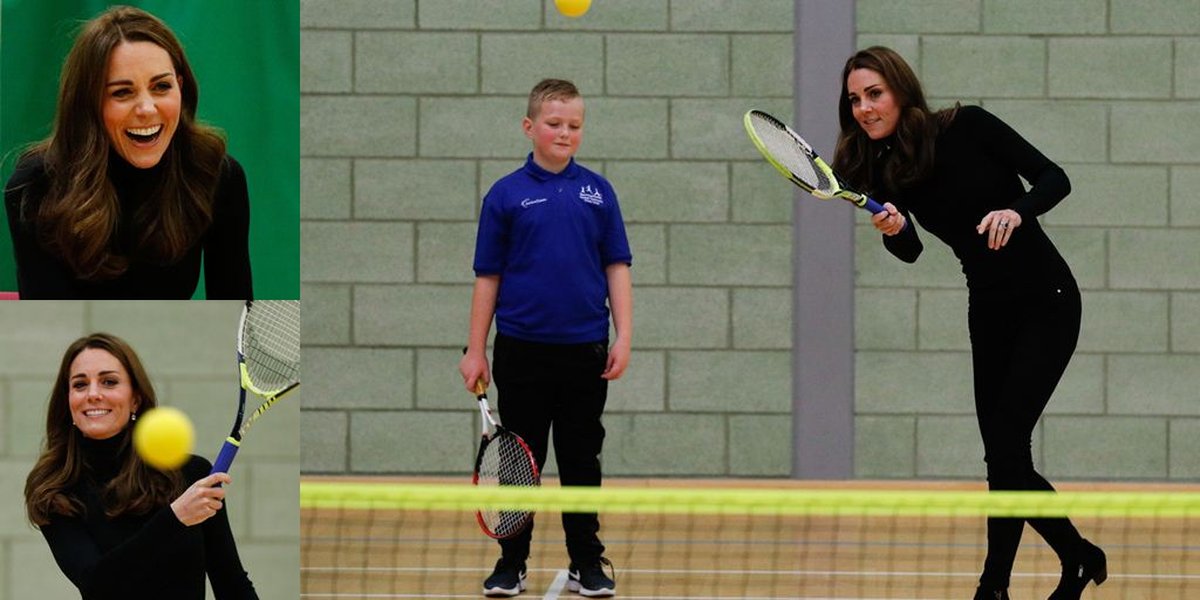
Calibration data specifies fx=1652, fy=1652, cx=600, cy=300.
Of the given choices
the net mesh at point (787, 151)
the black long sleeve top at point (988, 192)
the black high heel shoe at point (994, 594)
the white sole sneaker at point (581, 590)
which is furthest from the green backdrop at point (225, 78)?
the black high heel shoe at point (994, 594)

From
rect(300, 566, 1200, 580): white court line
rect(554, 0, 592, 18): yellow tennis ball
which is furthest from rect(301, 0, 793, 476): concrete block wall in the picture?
rect(300, 566, 1200, 580): white court line

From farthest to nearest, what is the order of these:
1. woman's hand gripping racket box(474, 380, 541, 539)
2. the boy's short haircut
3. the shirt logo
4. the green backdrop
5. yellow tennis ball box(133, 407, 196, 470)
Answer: the green backdrop, the shirt logo, the boy's short haircut, woman's hand gripping racket box(474, 380, 541, 539), yellow tennis ball box(133, 407, 196, 470)

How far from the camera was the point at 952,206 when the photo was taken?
4.32 m

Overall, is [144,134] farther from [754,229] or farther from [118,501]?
[754,229]

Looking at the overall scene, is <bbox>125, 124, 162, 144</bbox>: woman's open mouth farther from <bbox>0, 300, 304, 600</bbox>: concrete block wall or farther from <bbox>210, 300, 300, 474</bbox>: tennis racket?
<bbox>0, 300, 304, 600</bbox>: concrete block wall

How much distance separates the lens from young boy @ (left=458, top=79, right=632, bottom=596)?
15.3 ft

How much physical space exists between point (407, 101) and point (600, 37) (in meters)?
0.85

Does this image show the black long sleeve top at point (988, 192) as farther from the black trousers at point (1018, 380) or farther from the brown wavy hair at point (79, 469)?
the brown wavy hair at point (79, 469)

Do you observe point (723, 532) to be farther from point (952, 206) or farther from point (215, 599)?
point (215, 599)

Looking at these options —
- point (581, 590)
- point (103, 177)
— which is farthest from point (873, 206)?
point (103, 177)

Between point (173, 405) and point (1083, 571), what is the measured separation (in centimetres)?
260

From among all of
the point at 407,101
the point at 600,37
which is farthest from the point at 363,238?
the point at 600,37

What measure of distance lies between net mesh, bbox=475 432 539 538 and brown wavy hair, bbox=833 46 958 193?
1.19 m

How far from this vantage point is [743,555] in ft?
18.1
